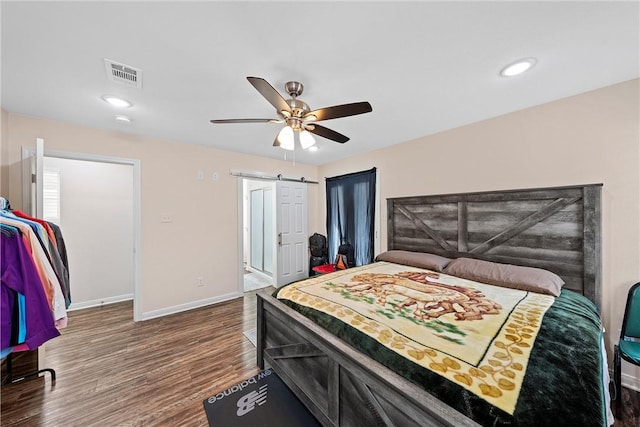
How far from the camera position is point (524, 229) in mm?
2322

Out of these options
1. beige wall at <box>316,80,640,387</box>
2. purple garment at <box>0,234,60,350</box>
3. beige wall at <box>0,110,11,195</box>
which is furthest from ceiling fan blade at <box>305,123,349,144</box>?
beige wall at <box>0,110,11,195</box>

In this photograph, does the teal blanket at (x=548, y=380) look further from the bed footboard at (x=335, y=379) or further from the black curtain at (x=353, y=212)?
the black curtain at (x=353, y=212)

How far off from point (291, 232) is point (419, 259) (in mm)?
2546

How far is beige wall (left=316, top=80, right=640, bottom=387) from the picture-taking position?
1.85 metres

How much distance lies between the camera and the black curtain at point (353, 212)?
383cm

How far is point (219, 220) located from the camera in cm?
368

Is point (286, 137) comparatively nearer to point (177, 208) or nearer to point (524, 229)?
point (177, 208)

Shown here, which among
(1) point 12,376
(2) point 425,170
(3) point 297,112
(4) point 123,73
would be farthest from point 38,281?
(2) point 425,170

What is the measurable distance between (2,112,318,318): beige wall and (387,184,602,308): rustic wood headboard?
9.97 ft

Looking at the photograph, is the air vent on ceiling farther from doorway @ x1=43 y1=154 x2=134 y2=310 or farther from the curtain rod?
doorway @ x1=43 y1=154 x2=134 y2=310

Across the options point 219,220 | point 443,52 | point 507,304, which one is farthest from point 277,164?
point 507,304

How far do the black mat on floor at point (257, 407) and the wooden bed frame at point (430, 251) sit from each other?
107mm

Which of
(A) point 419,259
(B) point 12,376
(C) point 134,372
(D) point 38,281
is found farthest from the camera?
(A) point 419,259

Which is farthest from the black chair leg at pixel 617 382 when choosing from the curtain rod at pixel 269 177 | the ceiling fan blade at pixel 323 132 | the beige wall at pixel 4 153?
the beige wall at pixel 4 153
